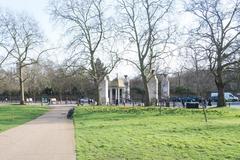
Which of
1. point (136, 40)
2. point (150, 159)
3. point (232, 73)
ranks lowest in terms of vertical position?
point (150, 159)

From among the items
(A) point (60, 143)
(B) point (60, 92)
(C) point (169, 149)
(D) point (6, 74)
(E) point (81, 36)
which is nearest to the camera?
(C) point (169, 149)

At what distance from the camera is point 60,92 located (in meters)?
100

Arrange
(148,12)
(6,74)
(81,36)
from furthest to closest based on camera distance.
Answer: (6,74) < (81,36) < (148,12)

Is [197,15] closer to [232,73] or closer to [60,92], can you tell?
[232,73]

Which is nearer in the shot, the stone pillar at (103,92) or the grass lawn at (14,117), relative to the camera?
the grass lawn at (14,117)

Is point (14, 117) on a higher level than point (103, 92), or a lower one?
lower

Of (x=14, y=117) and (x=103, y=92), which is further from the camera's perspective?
(x=103, y=92)

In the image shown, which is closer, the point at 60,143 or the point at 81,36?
the point at 60,143

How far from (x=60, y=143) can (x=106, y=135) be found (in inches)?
103

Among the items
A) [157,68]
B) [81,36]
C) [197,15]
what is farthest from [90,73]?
[197,15]

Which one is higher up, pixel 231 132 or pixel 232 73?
pixel 232 73

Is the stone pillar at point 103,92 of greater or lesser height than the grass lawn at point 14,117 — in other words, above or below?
above

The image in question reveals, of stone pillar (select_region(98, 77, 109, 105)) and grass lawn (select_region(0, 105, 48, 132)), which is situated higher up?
stone pillar (select_region(98, 77, 109, 105))

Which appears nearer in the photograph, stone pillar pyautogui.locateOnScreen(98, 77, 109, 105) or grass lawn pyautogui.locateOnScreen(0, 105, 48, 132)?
grass lawn pyautogui.locateOnScreen(0, 105, 48, 132)
